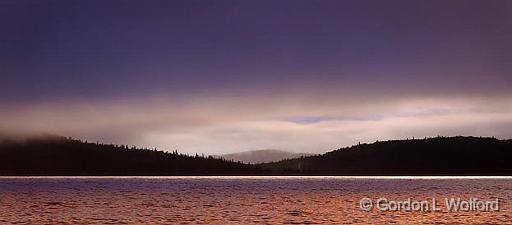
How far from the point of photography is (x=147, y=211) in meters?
101

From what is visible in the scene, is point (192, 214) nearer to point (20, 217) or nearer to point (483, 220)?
point (20, 217)

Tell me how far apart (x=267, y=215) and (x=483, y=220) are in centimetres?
2906

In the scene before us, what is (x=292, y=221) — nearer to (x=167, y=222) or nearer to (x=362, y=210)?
(x=167, y=222)

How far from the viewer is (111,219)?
85312mm

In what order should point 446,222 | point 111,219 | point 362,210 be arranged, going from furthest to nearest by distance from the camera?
point 362,210 < point 111,219 < point 446,222

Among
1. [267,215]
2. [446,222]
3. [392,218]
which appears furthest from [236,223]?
[446,222]

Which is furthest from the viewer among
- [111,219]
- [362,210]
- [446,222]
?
[362,210]

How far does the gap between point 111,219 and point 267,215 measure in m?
21.4

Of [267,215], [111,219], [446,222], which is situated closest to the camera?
[446,222]

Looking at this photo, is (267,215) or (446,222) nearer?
(446,222)

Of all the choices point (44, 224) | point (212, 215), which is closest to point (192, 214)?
point (212, 215)

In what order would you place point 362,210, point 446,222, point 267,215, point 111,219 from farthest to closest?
point 362,210
point 267,215
point 111,219
point 446,222

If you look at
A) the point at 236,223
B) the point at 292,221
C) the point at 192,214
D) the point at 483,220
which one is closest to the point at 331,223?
the point at 292,221

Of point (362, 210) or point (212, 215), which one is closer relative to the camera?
point (212, 215)
